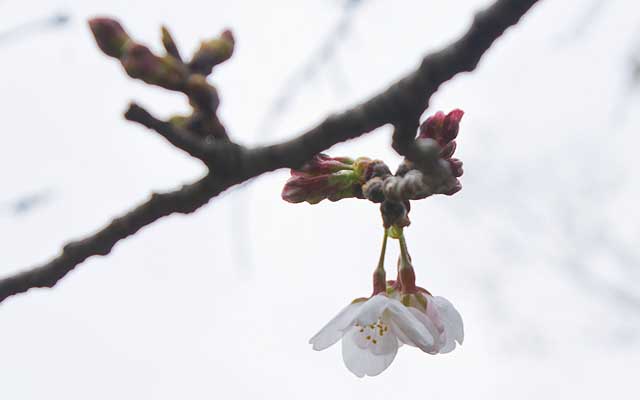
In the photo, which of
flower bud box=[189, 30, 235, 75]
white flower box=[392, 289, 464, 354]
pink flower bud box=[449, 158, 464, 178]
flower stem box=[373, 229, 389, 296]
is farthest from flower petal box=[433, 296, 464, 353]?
flower bud box=[189, 30, 235, 75]

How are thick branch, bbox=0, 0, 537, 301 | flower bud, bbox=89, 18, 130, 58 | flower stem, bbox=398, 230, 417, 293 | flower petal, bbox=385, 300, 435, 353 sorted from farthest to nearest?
flower stem, bbox=398, 230, 417, 293 → flower petal, bbox=385, 300, 435, 353 → flower bud, bbox=89, 18, 130, 58 → thick branch, bbox=0, 0, 537, 301

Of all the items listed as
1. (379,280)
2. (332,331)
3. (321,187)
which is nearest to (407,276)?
(379,280)

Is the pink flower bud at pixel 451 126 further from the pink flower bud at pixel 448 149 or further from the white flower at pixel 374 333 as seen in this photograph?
the white flower at pixel 374 333

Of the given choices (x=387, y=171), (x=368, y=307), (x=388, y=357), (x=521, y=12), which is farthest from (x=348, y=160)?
(x=521, y=12)

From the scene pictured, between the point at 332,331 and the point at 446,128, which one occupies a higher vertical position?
the point at 446,128

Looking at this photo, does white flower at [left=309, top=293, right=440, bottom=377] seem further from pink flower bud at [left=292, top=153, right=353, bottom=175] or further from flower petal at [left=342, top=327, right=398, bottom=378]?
pink flower bud at [left=292, top=153, right=353, bottom=175]

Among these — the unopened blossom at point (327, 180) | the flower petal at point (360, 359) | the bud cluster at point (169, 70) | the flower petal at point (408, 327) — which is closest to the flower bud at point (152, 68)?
the bud cluster at point (169, 70)

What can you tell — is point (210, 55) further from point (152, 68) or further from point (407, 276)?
point (407, 276)
